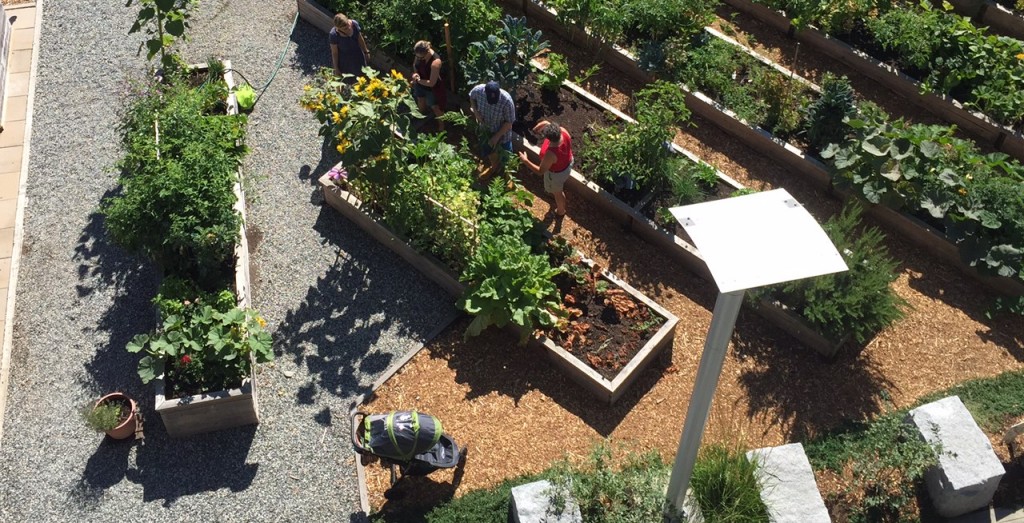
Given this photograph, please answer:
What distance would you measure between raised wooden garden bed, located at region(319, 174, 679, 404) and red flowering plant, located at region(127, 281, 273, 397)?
1.82 metres

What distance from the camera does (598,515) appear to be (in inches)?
292

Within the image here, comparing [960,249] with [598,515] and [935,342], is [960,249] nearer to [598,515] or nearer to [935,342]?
[935,342]

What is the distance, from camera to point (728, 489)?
7379 millimetres

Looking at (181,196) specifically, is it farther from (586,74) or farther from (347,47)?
(586,74)

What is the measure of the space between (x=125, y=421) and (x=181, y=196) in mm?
2100

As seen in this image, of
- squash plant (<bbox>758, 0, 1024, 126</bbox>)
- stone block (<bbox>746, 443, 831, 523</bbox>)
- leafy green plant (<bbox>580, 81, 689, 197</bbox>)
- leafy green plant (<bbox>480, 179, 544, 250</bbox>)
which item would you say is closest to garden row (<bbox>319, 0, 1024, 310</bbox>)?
squash plant (<bbox>758, 0, 1024, 126</bbox>)

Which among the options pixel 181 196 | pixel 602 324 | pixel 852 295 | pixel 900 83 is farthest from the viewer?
pixel 900 83

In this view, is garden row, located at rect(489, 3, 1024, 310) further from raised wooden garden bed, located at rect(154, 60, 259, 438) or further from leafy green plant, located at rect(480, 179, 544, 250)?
raised wooden garden bed, located at rect(154, 60, 259, 438)

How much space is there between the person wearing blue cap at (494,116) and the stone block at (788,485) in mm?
4105

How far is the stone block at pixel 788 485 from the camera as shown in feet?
24.3

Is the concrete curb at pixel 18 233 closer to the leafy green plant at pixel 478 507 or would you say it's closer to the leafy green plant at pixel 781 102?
the leafy green plant at pixel 478 507

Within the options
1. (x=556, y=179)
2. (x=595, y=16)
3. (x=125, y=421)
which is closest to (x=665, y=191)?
(x=556, y=179)

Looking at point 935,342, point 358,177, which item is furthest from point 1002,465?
Answer: point 358,177

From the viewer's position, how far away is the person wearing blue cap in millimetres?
9539
